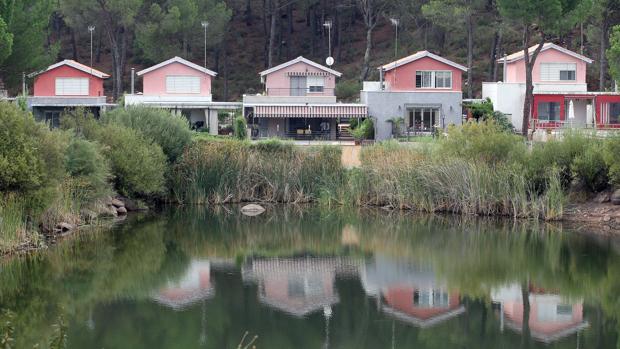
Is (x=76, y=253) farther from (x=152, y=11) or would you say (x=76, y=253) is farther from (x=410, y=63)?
(x=152, y=11)

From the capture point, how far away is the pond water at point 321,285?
20078mm

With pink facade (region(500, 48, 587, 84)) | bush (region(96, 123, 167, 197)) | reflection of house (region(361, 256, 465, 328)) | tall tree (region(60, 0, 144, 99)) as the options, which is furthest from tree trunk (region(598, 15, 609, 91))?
reflection of house (region(361, 256, 465, 328))

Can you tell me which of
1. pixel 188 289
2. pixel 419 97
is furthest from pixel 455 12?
pixel 188 289

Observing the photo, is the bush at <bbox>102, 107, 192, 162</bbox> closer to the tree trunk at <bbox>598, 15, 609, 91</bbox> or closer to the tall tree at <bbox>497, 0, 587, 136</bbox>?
the tall tree at <bbox>497, 0, 587, 136</bbox>

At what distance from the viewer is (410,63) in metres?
54.9

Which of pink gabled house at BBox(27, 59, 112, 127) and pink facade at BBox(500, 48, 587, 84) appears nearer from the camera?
pink facade at BBox(500, 48, 587, 84)

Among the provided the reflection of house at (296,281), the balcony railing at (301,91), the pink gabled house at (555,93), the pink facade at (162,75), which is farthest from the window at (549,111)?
the reflection of house at (296,281)

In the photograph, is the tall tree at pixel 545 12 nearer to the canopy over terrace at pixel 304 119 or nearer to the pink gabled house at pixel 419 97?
the pink gabled house at pixel 419 97

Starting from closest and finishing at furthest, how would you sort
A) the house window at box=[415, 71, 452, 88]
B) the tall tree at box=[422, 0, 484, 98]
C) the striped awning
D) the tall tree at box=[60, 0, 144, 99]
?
the striped awning → the house window at box=[415, 71, 452, 88] → the tall tree at box=[422, 0, 484, 98] → the tall tree at box=[60, 0, 144, 99]

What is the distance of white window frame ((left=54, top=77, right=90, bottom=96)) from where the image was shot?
56.2 meters

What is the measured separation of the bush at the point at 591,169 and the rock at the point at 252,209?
1133 cm

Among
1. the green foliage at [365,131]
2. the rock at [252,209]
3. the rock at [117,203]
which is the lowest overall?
the rock at [252,209]

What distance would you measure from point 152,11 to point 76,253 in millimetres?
34864

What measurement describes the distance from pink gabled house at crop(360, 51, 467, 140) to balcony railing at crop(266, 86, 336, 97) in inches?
92.9
